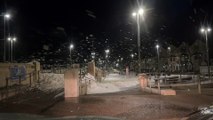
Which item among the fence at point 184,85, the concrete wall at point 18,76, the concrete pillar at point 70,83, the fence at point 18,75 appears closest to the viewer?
the concrete pillar at point 70,83

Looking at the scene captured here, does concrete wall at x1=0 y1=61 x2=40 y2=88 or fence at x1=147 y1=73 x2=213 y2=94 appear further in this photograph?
concrete wall at x1=0 y1=61 x2=40 y2=88

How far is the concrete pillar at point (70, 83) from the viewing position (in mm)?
18484

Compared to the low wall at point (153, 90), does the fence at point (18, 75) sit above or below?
above

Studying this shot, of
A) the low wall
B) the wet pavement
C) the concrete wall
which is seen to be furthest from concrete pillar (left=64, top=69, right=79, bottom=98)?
the concrete wall

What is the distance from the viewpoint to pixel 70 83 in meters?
18.6

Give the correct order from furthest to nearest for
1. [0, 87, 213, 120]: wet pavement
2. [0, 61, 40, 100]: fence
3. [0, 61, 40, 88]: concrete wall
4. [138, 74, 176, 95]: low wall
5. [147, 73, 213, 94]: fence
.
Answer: [0, 61, 40, 88]: concrete wall < [0, 61, 40, 100]: fence < [147, 73, 213, 94]: fence < [138, 74, 176, 95]: low wall < [0, 87, 213, 120]: wet pavement

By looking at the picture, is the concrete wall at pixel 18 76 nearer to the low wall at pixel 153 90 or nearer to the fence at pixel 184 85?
the low wall at pixel 153 90

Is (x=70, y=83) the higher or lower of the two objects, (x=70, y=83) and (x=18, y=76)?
the lower

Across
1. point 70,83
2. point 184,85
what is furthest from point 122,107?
point 184,85

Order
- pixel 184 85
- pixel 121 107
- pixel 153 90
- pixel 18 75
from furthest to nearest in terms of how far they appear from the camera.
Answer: pixel 184 85, pixel 18 75, pixel 153 90, pixel 121 107

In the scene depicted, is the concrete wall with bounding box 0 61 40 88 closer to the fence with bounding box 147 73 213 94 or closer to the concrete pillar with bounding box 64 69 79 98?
the concrete pillar with bounding box 64 69 79 98

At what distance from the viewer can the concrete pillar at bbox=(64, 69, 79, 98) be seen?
728 inches

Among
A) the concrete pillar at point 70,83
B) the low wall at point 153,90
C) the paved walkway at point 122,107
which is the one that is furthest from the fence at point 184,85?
the concrete pillar at point 70,83

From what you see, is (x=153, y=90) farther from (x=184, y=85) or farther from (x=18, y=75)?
(x=18, y=75)
